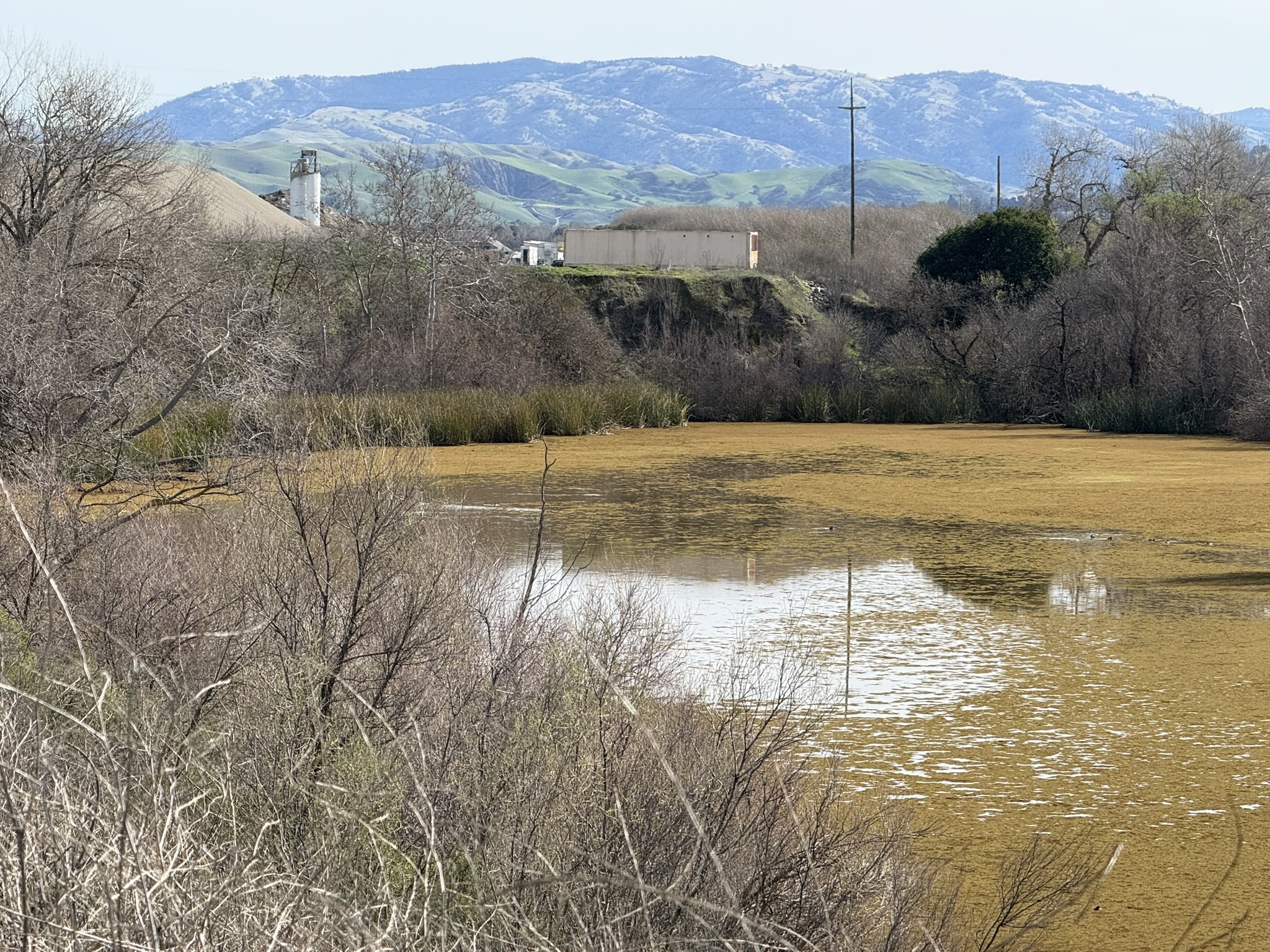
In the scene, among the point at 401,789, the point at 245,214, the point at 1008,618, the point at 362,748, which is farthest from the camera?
the point at 245,214

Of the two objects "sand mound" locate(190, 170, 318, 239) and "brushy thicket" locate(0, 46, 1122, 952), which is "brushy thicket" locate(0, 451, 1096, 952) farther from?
"sand mound" locate(190, 170, 318, 239)

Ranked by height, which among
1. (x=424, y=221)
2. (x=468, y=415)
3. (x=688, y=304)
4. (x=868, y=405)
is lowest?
(x=868, y=405)

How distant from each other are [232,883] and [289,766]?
1263 mm

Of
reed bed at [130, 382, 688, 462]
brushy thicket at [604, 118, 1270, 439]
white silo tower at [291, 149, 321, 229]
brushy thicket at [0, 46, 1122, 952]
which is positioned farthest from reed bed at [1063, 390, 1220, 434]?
white silo tower at [291, 149, 321, 229]

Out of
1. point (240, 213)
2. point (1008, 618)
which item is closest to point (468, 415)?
point (1008, 618)

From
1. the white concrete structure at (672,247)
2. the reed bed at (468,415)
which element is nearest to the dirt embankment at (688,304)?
the white concrete structure at (672,247)

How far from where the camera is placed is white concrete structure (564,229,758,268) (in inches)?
1858

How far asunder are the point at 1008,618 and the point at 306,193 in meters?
51.5

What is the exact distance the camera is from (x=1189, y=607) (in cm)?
1152

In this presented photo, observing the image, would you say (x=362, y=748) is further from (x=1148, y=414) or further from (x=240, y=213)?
(x=240, y=213)

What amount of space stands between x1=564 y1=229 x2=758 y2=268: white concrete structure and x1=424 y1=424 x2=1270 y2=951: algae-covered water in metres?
23.5

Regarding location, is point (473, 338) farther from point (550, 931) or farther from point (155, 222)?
point (550, 931)

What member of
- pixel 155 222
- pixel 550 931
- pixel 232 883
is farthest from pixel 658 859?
pixel 155 222

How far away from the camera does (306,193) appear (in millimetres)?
58812
